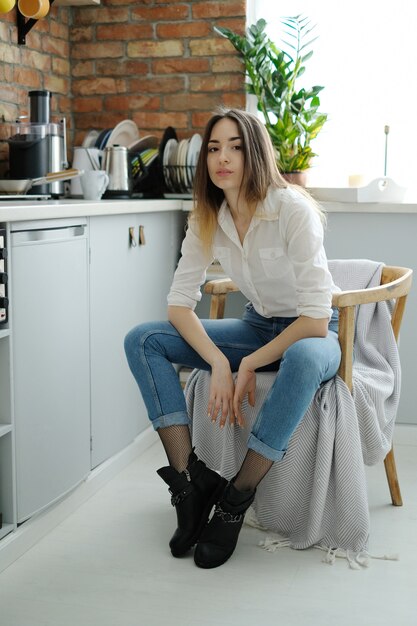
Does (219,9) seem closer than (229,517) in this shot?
No

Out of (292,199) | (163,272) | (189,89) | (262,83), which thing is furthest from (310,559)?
(189,89)

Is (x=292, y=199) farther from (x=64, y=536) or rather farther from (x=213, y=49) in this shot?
(x=213, y=49)

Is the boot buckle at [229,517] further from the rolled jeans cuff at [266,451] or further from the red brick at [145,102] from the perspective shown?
the red brick at [145,102]

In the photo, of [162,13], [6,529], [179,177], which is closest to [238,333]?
[6,529]

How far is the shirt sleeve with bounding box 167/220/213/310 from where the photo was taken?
7.90 feet

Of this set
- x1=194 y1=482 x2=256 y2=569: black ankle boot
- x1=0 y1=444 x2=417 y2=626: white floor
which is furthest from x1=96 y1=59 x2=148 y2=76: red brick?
x1=194 y1=482 x2=256 y2=569: black ankle boot

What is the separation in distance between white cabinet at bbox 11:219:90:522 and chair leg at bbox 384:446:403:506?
904 mm

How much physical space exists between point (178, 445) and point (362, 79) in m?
1.83

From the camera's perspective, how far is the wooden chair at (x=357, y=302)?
226 cm

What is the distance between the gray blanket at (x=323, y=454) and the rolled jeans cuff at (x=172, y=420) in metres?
0.14

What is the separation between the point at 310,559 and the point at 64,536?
68 cm

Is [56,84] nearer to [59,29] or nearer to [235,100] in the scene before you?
[59,29]

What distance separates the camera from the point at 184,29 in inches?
135

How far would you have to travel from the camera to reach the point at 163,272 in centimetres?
324
